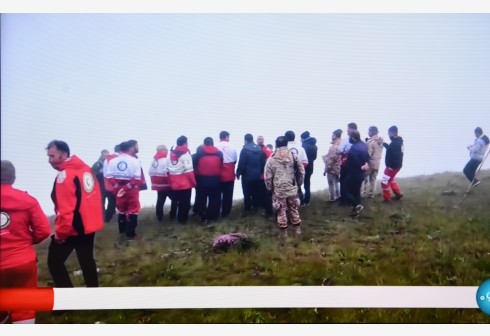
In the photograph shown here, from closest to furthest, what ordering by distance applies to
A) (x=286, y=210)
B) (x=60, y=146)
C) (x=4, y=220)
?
(x=4, y=220) < (x=60, y=146) < (x=286, y=210)

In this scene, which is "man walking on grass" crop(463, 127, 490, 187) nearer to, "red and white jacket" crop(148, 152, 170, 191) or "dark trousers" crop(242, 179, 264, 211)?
"dark trousers" crop(242, 179, 264, 211)

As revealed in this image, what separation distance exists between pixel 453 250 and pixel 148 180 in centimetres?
203

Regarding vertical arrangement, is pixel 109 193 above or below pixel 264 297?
above

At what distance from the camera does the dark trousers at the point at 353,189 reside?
10.5 feet

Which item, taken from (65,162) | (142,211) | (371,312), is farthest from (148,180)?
(371,312)

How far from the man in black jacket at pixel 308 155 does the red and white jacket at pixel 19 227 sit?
1.66 m

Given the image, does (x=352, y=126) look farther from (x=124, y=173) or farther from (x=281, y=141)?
(x=124, y=173)

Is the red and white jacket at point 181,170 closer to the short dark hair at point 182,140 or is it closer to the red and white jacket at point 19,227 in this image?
the short dark hair at point 182,140

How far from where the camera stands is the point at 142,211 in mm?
3162

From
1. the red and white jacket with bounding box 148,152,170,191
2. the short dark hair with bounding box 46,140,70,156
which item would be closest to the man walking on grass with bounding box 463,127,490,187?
the red and white jacket with bounding box 148,152,170,191

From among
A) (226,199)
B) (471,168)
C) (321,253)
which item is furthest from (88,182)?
(471,168)

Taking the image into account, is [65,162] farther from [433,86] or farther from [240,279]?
[433,86]

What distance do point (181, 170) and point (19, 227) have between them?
1061 mm

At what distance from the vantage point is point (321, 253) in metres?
3.16
